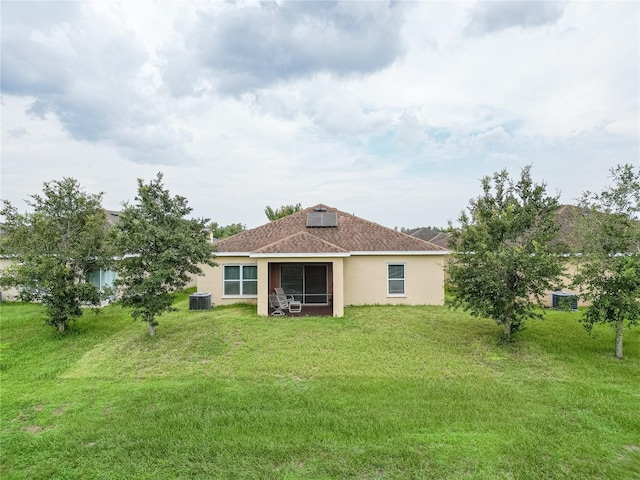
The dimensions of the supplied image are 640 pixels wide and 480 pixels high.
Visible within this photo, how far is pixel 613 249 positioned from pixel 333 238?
1107 cm

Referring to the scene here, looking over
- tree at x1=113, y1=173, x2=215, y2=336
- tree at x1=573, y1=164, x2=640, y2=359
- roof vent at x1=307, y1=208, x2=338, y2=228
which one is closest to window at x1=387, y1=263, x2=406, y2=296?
roof vent at x1=307, y1=208, x2=338, y2=228

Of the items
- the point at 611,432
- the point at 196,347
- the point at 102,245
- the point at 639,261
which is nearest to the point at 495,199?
the point at 639,261

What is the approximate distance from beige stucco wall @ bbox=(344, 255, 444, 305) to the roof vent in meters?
2.85

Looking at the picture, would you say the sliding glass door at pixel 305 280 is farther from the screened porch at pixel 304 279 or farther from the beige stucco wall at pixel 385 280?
the beige stucco wall at pixel 385 280

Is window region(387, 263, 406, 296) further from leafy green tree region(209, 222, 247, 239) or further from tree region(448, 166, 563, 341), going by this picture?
leafy green tree region(209, 222, 247, 239)

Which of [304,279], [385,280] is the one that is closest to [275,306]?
[304,279]

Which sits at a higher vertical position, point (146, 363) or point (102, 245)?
point (102, 245)

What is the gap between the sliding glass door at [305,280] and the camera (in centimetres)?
1767

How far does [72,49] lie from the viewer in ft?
41.1

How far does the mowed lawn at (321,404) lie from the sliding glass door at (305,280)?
19.7 feet

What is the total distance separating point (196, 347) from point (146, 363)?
1364 millimetres

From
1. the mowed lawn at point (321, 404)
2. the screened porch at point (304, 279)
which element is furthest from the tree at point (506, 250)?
the screened porch at point (304, 279)

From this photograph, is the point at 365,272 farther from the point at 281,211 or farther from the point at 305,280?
the point at 281,211

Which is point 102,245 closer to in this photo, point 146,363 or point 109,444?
point 146,363
